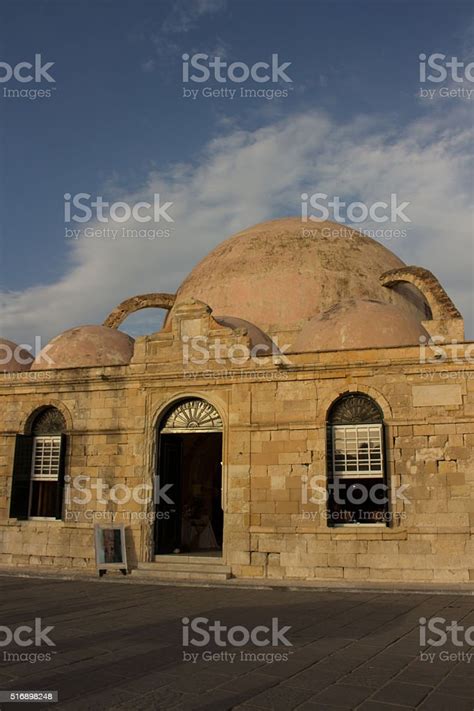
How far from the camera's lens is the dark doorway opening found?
553 inches

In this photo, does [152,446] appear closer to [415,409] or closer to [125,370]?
[125,370]

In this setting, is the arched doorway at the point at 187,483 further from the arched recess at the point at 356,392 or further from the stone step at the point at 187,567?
the arched recess at the point at 356,392

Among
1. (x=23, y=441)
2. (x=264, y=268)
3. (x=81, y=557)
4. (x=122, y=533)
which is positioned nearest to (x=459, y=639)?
(x=122, y=533)

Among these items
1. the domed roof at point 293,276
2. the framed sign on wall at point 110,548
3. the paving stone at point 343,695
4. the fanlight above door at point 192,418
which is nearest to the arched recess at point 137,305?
the domed roof at point 293,276

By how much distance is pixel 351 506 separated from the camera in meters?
12.5

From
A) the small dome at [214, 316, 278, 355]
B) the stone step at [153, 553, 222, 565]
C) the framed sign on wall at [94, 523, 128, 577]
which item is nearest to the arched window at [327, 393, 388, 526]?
the stone step at [153, 553, 222, 565]

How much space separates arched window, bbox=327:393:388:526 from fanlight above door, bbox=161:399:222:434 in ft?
8.71

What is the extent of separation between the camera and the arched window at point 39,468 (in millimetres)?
14688

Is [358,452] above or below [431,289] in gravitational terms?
below

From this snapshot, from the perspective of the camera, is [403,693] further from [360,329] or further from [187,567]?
[360,329]

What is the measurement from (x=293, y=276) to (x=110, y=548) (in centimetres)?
880

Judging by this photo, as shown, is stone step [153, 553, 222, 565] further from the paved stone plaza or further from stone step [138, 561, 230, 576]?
the paved stone plaza

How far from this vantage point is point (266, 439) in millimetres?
13008

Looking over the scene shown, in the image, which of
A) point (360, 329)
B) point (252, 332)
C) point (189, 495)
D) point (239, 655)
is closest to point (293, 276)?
point (252, 332)
